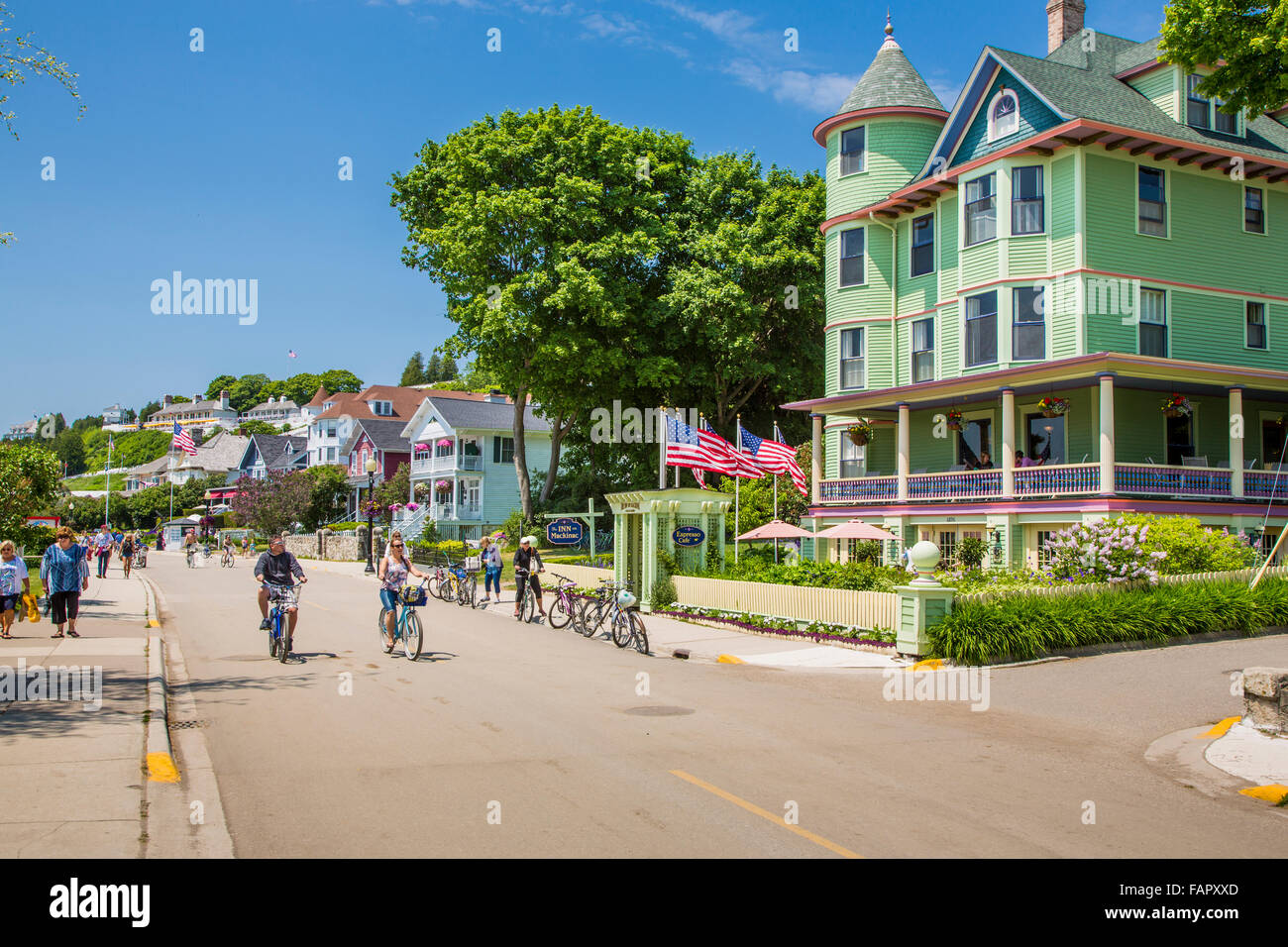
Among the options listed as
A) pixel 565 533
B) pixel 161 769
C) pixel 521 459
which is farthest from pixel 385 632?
pixel 521 459

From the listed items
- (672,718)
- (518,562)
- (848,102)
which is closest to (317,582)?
(518,562)

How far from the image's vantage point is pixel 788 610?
20625 millimetres

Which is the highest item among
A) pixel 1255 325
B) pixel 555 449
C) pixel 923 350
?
pixel 1255 325

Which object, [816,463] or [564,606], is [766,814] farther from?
[816,463]

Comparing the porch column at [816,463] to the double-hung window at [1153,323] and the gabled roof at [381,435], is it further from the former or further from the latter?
the gabled roof at [381,435]

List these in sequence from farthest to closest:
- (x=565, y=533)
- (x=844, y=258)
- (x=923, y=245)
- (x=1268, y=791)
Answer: (x=844, y=258)
(x=923, y=245)
(x=565, y=533)
(x=1268, y=791)

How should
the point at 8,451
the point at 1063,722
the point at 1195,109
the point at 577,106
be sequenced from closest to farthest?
the point at 1063,722 → the point at 8,451 → the point at 1195,109 → the point at 577,106

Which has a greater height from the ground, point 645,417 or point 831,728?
point 645,417

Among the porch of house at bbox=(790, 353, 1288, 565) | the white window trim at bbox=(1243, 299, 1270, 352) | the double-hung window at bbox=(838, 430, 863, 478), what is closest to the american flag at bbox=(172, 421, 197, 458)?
the double-hung window at bbox=(838, 430, 863, 478)

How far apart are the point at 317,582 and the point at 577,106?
75.0 feet

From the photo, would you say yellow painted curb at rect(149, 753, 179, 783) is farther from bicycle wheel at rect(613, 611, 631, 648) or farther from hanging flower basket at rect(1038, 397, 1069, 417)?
hanging flower basket at rect(1038, 397, 1069, 417)

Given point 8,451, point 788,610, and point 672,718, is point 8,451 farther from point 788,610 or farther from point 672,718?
point 672,718

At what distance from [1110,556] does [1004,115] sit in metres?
15.9

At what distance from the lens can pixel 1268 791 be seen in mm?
8664
